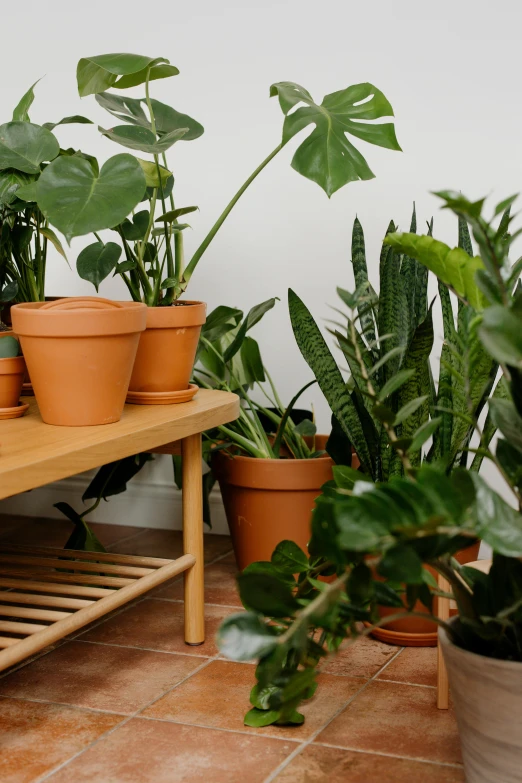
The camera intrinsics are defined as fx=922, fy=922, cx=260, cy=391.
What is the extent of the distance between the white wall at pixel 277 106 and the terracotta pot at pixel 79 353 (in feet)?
2.80

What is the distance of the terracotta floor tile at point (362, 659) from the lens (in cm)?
167

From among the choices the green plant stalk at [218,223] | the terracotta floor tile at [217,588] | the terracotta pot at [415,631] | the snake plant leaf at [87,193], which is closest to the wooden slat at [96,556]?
the terracotta floor tile at [217,588]

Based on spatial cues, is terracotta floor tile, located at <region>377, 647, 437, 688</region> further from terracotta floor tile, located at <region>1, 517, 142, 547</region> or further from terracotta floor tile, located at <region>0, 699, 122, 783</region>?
terracotta floor tile, located at <region>1, 517, 142, 547</region>

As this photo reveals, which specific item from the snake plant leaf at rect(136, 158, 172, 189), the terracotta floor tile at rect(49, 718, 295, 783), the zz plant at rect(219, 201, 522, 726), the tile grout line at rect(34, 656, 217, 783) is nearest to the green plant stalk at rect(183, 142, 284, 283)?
the snake plant leaf at rect(136, 158, 172, 189)

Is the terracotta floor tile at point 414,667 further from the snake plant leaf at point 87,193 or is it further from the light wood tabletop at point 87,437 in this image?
the snake plant leaf at point 87,193

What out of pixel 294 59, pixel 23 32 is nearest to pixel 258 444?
pixel 294 59

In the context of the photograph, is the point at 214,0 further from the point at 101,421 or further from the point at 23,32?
the point at 101,421

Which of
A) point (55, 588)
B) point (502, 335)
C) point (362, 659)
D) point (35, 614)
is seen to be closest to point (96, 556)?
point (55, 588)

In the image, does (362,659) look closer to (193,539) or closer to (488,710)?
(193,539)

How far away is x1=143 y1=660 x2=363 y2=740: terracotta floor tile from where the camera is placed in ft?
4.79

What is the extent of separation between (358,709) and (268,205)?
4.31 ft

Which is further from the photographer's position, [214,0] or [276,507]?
[214,0]

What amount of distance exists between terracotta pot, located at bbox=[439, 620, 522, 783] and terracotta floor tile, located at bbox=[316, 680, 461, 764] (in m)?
0.23

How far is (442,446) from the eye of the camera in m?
1.68
